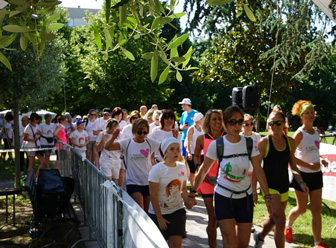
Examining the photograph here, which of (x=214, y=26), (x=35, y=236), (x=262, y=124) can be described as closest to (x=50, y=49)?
(x=214, y=26)

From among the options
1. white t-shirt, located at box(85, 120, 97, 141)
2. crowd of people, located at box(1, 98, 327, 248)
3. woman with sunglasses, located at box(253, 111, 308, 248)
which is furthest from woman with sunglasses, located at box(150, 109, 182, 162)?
white t-shirt, located at box(85, 120, 97, 141)

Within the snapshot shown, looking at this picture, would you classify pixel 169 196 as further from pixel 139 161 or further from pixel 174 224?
pixel 139 161

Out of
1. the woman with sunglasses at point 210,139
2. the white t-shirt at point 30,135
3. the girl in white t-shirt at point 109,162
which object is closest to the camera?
the woman with sunglasses at point 210,139

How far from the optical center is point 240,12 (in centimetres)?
743

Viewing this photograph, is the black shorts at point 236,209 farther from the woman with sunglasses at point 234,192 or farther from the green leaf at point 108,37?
the green leaf at point 108,37

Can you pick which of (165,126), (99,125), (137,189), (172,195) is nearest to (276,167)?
(172,195)

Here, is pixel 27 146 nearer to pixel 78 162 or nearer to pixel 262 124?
pixel 78 162

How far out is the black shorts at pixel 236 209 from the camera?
15.8ft

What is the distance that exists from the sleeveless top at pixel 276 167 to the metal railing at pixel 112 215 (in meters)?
1.96

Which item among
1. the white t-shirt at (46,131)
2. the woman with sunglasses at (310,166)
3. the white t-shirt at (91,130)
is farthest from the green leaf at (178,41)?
the white t-shirt at (46,131)

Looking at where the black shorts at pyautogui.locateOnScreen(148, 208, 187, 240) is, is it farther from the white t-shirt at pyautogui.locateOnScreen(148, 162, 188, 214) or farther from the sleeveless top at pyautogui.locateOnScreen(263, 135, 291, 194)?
the sleeveless top at pyautogui.locateOnScreen(263, 135, 291, 194)

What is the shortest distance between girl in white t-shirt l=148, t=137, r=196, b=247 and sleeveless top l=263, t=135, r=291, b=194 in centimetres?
111

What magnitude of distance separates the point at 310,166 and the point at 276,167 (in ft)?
3.38

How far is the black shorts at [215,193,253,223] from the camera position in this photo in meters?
4.81
